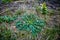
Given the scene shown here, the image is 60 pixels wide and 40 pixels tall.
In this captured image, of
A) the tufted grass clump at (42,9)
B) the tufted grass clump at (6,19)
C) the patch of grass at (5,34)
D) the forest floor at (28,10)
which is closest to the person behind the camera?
the patch of grass at (5,34)

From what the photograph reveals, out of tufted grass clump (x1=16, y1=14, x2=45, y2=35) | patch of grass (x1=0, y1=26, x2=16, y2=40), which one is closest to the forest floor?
tufted grass clump (x1=16, y1=14, x2=45, y2=35)

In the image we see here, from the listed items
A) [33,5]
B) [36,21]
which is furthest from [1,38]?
[33,5]

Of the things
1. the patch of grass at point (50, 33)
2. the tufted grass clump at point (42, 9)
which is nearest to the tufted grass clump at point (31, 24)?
the patch of grass at point (50, 33)

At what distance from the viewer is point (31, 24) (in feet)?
16.7

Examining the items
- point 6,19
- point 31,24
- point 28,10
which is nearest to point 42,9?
point 28,10

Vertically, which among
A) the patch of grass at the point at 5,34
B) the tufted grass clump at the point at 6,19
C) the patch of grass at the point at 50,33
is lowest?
the patch of grass at the point at 50,33

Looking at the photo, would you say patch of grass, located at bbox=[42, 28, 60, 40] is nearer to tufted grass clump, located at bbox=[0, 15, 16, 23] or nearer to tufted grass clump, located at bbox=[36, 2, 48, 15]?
tufted grass clump, located at bbox=[36, 2, 48, 15]

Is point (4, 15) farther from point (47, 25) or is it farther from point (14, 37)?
point (47, 25)

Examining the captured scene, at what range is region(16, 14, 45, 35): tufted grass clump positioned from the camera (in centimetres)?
499

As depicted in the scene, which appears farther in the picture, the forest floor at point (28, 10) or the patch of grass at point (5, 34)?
the forest floor at point (28, 10)

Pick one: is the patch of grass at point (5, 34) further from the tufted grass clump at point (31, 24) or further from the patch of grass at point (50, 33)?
the patch of grass at point (50, 33)

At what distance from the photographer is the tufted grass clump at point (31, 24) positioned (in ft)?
16.4

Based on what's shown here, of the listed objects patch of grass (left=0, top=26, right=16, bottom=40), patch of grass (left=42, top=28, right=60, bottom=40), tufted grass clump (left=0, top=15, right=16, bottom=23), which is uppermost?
tufted grass clump (left=0, top=15, right=16, bottom=23)

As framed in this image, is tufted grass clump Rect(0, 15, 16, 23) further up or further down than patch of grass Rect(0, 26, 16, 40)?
further up
